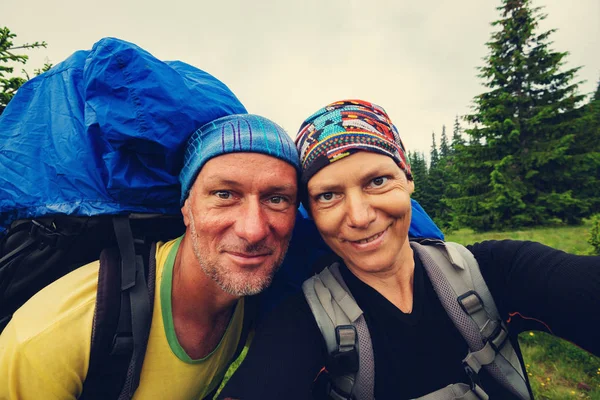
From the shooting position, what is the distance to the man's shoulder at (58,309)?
161 centimetres

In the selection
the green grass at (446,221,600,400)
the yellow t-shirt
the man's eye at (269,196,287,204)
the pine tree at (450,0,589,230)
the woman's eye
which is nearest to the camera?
the yellow t-shirt

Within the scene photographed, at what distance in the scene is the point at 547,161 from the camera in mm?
16141

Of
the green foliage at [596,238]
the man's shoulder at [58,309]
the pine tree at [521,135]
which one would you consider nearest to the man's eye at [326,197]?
the man's shoulder at [58,309]

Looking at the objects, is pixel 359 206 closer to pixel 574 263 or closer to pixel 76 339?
pixel 574 263

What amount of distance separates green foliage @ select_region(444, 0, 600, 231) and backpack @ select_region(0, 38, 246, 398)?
732 inches

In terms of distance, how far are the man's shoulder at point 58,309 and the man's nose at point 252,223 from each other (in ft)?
3.19

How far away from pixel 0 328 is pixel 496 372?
10.1 ft

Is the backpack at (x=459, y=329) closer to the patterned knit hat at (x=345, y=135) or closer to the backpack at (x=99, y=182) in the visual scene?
the patterned knit hat at (x=345, y=135)

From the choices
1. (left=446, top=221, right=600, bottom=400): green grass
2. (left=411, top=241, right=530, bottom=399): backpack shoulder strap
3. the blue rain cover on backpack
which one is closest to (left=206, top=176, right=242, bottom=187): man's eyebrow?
the blue rain cover on backpack

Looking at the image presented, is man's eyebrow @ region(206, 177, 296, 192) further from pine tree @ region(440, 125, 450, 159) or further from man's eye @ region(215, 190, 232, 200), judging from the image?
pine tree @ region(440, 125, 450, 159)

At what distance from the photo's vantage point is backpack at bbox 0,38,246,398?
71.1 inches

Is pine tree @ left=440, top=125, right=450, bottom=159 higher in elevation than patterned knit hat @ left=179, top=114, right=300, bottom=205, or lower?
higher

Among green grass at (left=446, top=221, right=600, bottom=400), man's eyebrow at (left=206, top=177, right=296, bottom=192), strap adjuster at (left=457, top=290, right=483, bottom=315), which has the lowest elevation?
green grass at (left=446, top=221, right=600, bottom=400)

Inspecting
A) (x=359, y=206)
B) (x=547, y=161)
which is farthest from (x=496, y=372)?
(x=547, y=161)
